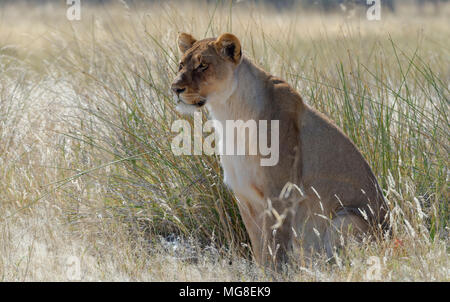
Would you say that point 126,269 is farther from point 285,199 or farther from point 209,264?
point 285,199

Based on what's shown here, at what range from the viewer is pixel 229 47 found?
4672 mm

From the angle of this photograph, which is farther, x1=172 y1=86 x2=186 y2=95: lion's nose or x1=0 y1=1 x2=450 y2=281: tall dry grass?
x1=0 y1=1 x2=450 y2=281: tall dry grass

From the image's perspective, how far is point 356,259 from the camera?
4445 millimetres

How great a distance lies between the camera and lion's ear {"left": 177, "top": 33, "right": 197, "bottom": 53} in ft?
16.3

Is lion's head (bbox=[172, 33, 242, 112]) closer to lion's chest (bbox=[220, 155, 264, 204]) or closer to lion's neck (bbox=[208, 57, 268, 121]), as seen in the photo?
lion's neck (bbox=[208, 57, 268, 121])

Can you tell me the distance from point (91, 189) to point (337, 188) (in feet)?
6.91

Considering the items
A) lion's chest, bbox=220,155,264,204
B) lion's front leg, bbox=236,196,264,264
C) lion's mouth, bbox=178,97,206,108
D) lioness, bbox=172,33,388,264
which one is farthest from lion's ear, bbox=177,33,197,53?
lion's front leg, bbox=236,196,264,264

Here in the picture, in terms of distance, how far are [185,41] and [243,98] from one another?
0.60 metres

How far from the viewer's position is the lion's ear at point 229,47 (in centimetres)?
463

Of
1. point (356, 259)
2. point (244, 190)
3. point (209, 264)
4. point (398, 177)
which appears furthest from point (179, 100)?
point (398, 177)

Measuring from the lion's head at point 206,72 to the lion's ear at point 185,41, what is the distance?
0.69 ft

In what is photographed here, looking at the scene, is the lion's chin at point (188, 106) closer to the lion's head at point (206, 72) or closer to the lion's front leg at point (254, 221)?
the lion's head at point (206, 72)

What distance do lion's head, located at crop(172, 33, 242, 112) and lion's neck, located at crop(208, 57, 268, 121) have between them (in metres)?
0.05

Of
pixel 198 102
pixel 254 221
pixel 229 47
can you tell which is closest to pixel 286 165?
pixel 254 221
